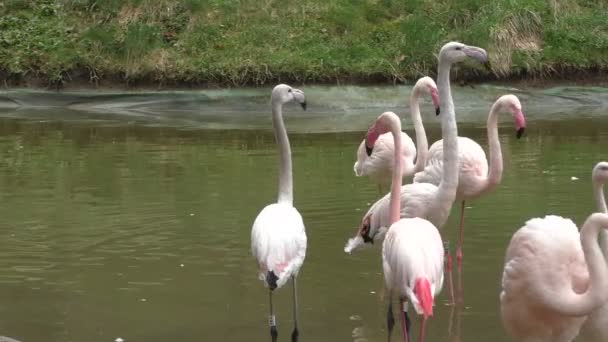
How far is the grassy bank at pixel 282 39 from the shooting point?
16.2 m

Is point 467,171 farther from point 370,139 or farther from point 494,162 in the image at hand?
point 370,139

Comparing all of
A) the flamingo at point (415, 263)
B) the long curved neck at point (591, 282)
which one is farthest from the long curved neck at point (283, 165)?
the long curved neck at point (591, 282)

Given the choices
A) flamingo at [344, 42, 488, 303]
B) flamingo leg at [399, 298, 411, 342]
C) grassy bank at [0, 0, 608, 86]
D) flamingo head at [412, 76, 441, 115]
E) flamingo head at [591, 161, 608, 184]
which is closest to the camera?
flamingo head at [591, 161, 608, 184]

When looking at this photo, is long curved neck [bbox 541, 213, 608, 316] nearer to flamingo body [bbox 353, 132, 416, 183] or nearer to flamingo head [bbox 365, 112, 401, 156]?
flamingo head [bbox 365, 112, 401, 156]

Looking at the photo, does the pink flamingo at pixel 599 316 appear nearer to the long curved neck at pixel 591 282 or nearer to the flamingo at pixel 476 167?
the long curved neck at pixel 591 282

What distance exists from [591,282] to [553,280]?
11.3 inches

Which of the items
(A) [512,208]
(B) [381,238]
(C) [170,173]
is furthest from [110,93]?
(B) [381,238]

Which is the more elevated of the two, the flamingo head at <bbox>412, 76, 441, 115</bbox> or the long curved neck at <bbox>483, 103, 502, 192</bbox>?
the flamingo head at <bbox>412, 76, 441, 115</bbox>

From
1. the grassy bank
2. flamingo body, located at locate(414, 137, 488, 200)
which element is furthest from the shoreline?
flamingo body, located at locate(414, 137, 488, 200)

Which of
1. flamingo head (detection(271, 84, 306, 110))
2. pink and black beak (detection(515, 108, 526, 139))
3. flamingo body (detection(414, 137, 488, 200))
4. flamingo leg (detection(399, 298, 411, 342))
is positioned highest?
flamingo head (detection(271, 84, 306, 110))

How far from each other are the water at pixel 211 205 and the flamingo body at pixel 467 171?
0.52 metres

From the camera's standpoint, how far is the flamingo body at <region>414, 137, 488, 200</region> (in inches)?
286

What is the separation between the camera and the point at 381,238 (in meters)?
6.76

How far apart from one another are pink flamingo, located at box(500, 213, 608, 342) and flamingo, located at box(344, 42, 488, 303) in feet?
3.90
